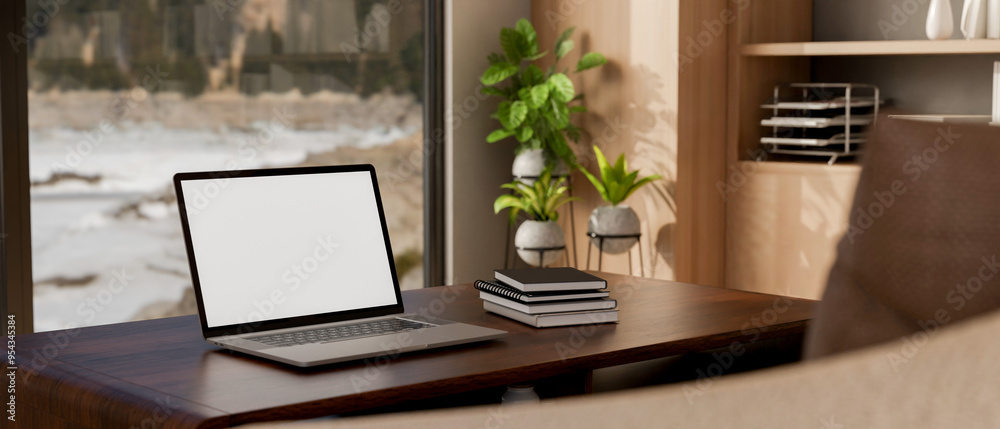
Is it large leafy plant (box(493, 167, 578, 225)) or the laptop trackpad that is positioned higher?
large leafy plant (box(493, 167, 578, 225))

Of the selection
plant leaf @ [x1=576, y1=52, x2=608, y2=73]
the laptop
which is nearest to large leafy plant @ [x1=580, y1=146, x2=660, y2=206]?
plant leaf @ [x1=576, y1=52, x2=608, y2=73]

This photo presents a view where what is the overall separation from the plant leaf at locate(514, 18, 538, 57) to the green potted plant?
1.90 feet

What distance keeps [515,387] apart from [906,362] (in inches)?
57.9

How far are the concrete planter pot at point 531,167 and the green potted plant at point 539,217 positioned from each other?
0.02 metres

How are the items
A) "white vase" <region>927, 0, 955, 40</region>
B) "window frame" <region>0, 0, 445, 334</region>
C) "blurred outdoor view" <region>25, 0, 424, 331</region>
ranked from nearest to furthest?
"window frame" <region>0, 0, 445, 334</region>, "blurred outdoor view" <region>25, 0, 424, 331</region>, "white vase" <region>927, 0, 955, 40</region>

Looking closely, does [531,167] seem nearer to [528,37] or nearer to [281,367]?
[528,37]

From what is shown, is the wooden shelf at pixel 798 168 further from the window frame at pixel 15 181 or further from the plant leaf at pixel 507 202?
the window frame at pixel 15 181

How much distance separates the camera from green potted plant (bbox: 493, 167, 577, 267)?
423cm

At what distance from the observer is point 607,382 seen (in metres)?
1.92

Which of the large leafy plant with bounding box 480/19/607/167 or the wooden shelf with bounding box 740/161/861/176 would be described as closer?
the wooden shelf with bounding box 740/161/861/176

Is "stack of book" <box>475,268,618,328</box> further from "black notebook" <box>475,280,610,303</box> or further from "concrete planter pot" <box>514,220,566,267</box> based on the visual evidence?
"concrete planter pot" <box>514,220,566,267</box>

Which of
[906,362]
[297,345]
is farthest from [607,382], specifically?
[906,362]

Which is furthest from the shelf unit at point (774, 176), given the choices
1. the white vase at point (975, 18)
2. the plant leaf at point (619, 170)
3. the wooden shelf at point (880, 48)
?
the plant leaf at point (619, 170)

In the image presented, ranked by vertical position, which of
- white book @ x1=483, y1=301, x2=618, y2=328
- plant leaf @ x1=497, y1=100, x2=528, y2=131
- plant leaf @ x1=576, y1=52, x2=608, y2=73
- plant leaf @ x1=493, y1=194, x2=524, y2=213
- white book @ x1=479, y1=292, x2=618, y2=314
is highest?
plant leaf @ x1=576, y1=52, x2=608, y2=73
